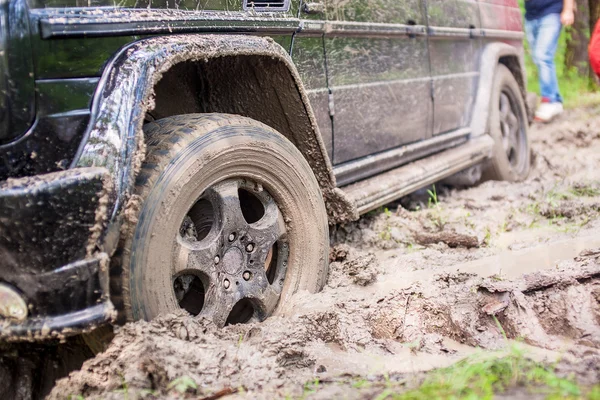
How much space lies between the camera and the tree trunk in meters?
9.84

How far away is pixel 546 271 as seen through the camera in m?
2.61

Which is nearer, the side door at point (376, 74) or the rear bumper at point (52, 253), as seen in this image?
the rear bumper at point (52, 253)

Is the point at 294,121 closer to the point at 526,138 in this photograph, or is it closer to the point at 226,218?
the point at 226,218

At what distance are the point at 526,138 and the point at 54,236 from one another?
4.56 meters

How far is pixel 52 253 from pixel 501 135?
12.9 ft

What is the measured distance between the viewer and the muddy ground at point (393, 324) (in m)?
1.83

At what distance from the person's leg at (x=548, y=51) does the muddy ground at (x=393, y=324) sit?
12.7ft

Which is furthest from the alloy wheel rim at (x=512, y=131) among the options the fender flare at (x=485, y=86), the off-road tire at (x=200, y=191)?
the off-road tire at (x=200, y=191)

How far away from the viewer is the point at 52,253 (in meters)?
1.69

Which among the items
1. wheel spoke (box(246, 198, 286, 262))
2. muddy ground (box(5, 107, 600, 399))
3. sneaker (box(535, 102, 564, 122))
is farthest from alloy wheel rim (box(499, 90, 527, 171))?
wheel spoke (box(246, 198, 286, 262))

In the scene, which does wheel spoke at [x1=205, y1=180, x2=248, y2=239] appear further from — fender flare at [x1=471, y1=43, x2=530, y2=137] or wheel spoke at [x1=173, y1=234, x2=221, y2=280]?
fender flare at [x1=471, y1=43, x2=530, y2=137]

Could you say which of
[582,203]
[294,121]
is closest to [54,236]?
[294,121]

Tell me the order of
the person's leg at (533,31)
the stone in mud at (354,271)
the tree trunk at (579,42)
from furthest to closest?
the tree trunk at (579,42)
the person's leg at (533,31)
the stone in mud at (354,271)

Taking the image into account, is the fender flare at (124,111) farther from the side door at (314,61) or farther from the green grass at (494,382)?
the green grass at (494,382)
